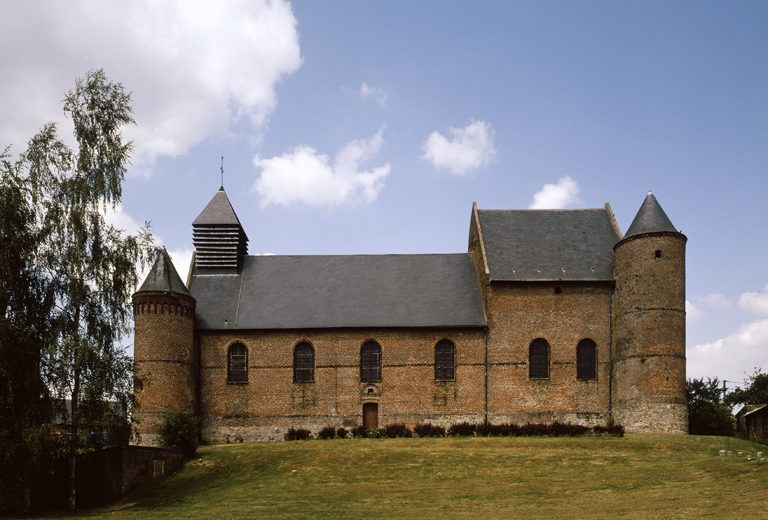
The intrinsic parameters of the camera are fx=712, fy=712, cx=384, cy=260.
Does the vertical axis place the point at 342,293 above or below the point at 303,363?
above

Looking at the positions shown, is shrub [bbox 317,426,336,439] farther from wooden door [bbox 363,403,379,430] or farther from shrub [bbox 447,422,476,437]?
shrub [bbox 447,422,476,437]

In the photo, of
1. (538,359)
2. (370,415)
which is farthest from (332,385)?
(538,359)

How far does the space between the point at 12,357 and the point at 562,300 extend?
24767mm

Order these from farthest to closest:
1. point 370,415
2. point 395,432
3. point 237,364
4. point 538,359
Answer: point 237,364
point 538,359
point 370,415
point 395,432

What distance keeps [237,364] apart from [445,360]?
10.4 m

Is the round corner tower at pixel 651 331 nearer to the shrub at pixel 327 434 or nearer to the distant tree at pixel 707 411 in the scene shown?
the distant tree at pixel 707 411

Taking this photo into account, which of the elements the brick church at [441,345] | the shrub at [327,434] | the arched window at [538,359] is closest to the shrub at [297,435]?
the shrub at [327,434]

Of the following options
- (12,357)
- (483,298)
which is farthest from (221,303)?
(12,357)

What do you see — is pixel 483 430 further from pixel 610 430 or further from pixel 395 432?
pixel 610 430

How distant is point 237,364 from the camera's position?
35656 mm

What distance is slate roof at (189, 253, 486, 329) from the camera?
35.8 meters

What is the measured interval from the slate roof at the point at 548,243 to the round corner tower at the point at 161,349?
15.4 metres

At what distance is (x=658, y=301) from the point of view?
33219 millimetres

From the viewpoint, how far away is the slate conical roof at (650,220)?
3388 cm
